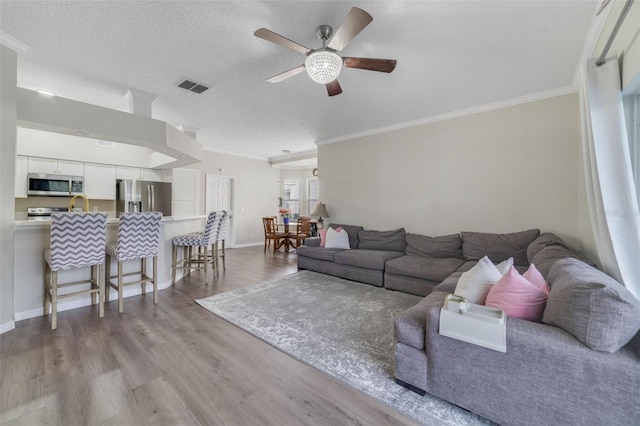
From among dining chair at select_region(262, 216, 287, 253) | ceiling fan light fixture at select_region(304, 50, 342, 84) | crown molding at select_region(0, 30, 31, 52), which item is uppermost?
crown molding at select_region(0, 30, 31, 52)

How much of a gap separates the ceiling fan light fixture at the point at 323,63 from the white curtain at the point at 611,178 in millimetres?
1968

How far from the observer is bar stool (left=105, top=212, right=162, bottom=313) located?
3.01m

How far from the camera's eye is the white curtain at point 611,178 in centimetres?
165

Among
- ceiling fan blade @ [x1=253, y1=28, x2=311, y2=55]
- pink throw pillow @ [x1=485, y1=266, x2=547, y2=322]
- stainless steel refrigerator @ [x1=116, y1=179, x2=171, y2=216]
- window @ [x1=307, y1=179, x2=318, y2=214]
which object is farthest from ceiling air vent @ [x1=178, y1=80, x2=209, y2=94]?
window @ [x1=307, y1=179, x2=318, y2=214]

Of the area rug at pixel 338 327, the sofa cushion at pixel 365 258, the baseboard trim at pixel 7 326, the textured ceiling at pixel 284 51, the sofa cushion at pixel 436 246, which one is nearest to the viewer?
the area rug at pixel 338 327

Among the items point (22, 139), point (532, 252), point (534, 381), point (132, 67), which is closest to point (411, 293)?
point (532, 252)

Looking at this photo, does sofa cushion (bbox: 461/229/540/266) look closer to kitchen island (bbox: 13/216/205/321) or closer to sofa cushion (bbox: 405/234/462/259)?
sofa cushion (bbox: 405/234/462/259)

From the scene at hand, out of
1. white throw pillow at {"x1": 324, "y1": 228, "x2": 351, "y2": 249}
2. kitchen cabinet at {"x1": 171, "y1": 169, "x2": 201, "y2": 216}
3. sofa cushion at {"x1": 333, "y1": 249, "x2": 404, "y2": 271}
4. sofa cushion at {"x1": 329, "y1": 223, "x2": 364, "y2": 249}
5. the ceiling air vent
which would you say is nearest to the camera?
the ceiling air vent

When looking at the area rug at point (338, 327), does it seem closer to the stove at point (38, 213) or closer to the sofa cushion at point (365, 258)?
the sofa cushion at point (365, 258)

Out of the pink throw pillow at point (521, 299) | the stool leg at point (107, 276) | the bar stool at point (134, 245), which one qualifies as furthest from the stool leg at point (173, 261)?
the pink throw pillow at point (521, 299)

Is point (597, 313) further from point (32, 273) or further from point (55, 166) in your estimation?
point (55, 166)

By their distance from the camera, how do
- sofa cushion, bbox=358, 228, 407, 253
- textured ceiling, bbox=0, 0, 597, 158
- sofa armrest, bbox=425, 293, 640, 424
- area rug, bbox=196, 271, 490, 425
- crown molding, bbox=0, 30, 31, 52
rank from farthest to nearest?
sofa cushion, bbox=358, 228, 407, 253
crown molding, bbox=0, 30, 31, 52
textured ceiling, bbox=0, 0, 597, 158
area rug, bbox=196, 271, 490, 425
sofa armrest, bbox=425, 293, 640, 424

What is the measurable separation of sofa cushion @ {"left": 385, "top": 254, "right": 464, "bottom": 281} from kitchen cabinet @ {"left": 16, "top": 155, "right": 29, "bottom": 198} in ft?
20.4

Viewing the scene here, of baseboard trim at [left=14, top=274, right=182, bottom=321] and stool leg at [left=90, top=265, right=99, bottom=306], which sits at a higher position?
stool leg at [left=90, top=265, right=99, bottom=306]
